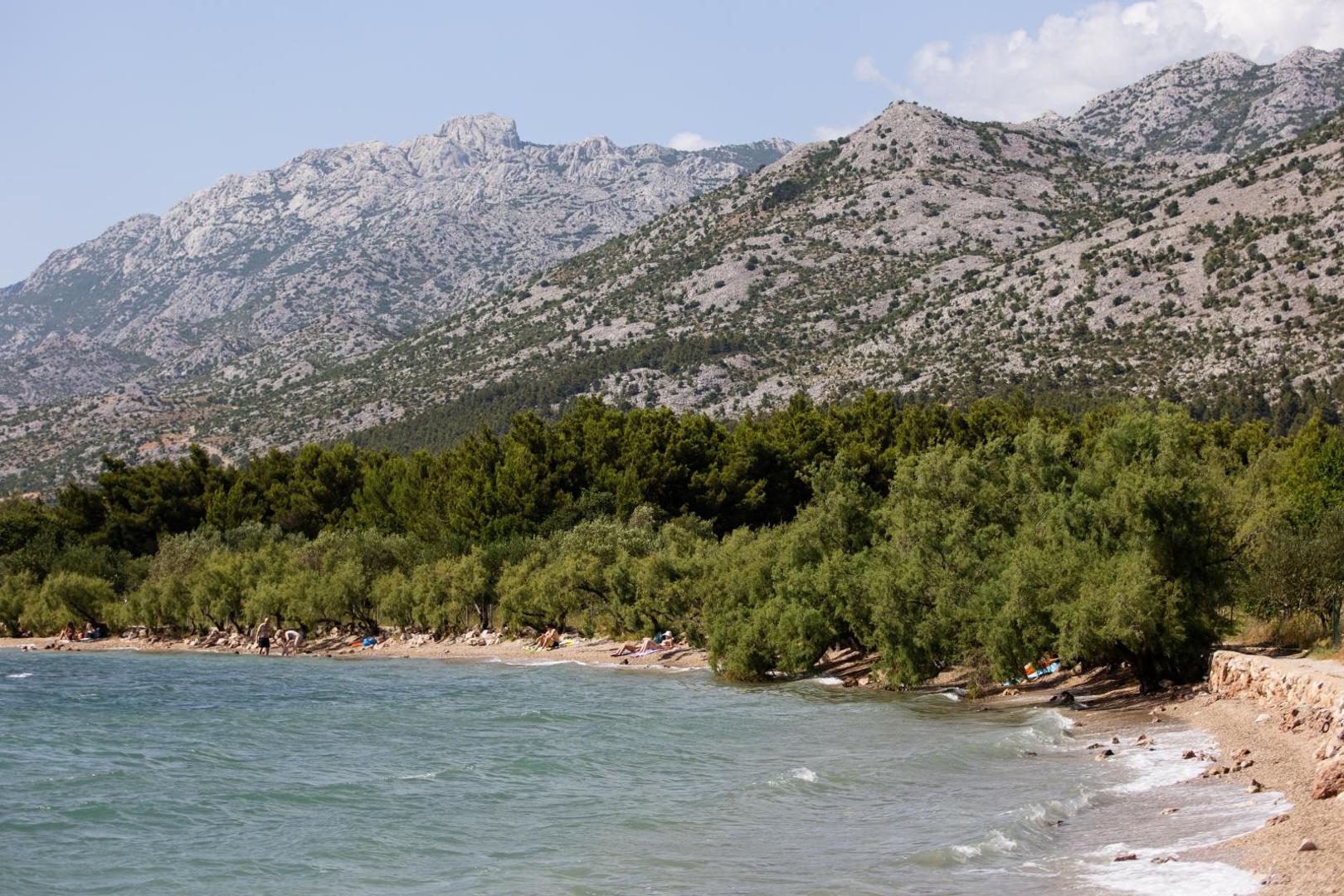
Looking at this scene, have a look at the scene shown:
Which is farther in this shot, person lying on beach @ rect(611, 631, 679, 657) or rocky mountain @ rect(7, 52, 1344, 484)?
rocky mountain @ rect(7, 52, 1344, 484)

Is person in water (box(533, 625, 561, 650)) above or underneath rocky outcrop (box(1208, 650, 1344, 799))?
underneath

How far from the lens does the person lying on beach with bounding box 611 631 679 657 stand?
188 feet

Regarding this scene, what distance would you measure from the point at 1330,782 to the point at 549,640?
155ft

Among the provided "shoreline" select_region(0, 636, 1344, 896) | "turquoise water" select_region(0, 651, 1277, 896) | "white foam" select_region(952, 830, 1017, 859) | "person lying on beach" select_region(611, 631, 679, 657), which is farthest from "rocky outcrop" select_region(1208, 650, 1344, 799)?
"person lying on beach" select_region(611, 631, 679, 657)

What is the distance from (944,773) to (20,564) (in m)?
81.2

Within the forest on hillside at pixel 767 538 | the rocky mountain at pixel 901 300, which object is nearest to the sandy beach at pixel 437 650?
the forest on hillside at pixel 767 538

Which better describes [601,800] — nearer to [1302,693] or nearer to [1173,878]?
[1173,878]

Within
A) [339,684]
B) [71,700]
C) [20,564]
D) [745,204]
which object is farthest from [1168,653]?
[745,204]

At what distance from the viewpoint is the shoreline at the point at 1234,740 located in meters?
16.6

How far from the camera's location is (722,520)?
80.0 metres

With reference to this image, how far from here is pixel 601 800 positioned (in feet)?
85.8

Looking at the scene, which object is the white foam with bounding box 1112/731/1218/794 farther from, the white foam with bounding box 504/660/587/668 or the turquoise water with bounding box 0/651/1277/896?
the white foam with bounding box 504/660/587/668

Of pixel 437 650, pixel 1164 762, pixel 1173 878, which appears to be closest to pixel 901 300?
pixel 437 650

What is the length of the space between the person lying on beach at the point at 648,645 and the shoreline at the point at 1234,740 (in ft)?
1.98
